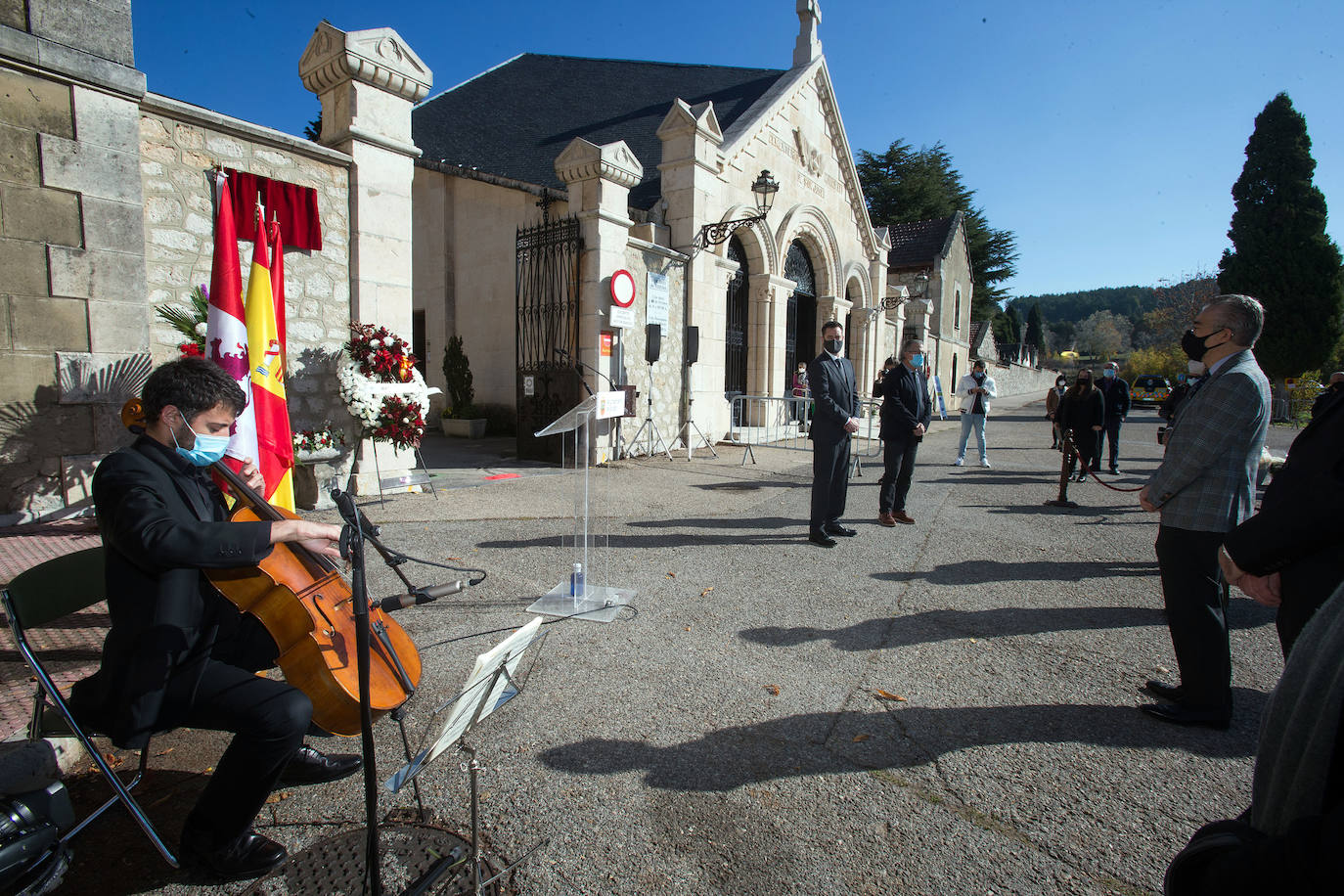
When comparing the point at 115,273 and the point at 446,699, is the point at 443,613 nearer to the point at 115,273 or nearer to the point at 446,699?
the point at 446,699

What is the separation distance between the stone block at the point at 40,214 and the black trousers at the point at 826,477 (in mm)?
6064

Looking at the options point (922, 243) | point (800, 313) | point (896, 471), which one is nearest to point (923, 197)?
point (922, 243)

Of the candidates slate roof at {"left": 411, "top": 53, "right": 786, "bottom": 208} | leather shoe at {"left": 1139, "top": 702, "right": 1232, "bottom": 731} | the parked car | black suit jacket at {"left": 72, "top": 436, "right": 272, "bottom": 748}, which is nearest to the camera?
black suit jacket at {"left": 72, "top": 436, "right": 272, "bottom": 748}

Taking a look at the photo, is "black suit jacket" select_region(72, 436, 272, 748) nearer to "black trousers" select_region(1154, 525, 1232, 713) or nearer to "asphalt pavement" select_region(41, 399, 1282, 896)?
"asphalt pavement" select_region(41, 399, 1282, 896)

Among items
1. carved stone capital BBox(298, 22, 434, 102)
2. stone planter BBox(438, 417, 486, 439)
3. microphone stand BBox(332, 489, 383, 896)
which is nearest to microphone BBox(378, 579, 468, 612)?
microphone stand BBox(332, 489, 383, 896)

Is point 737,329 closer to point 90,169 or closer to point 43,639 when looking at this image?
point 90,169

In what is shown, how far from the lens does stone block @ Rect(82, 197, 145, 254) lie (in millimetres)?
5020

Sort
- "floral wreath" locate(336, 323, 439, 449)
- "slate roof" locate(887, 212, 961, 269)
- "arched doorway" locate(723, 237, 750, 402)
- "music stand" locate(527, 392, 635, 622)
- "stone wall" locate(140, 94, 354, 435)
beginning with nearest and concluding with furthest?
"music stand" locate(527, 392, 635, 622) < "stone wall" locate(140, 94, 354, 435) < "floral wreath" locate(336, 323, 439, 449) < "arched doorway" locate(723, 237, 750, 402) < "slate roof" locate(887, 212, 961, 269)

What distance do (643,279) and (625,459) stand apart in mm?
2942

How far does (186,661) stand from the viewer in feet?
6.64

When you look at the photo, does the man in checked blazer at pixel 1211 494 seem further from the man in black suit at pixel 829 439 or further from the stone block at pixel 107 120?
the stone block at pixel 107 120

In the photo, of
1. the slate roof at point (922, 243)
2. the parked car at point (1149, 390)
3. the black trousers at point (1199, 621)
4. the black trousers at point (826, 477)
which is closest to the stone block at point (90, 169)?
the black trousers at point (826, 477)

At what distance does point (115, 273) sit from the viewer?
5172 mm

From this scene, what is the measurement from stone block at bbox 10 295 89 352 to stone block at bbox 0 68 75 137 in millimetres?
1228
